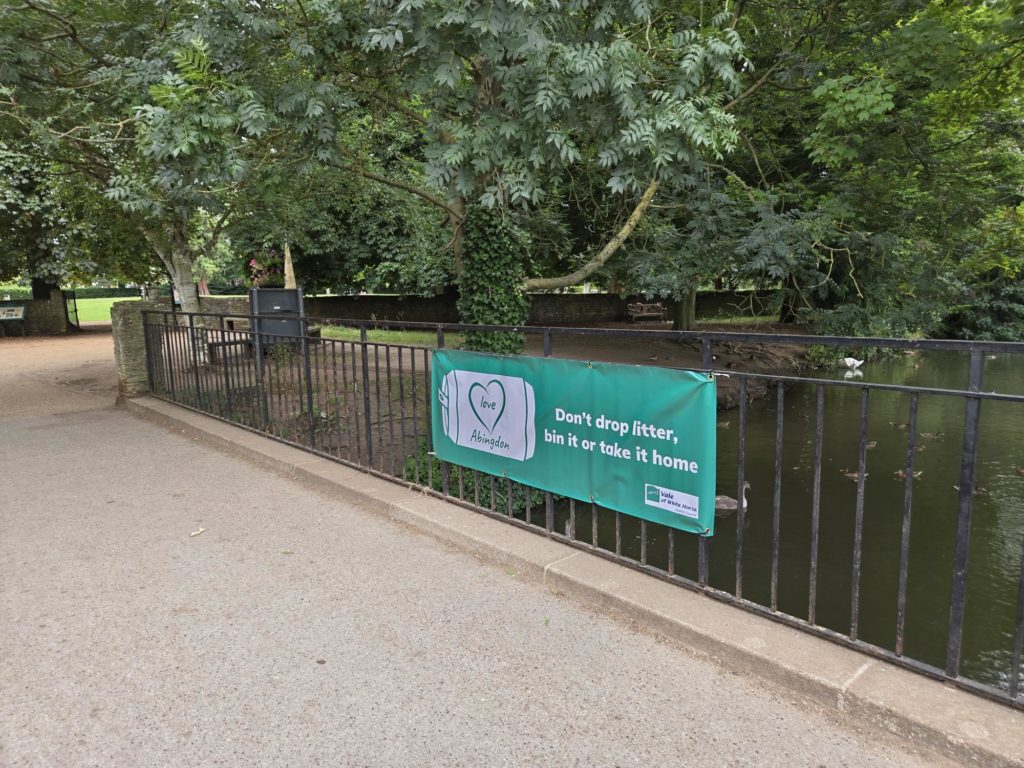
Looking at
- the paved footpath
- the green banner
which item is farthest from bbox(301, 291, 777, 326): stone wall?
the paved footpath

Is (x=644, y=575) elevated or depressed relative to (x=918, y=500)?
elevated

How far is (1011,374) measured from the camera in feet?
65.6

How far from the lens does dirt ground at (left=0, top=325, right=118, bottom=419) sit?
10156mm

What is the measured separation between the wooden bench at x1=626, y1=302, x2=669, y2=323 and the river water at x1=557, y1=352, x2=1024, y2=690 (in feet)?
43.5

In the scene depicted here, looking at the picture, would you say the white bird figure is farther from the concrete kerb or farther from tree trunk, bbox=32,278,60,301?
tree trunk, bbox=32,278,60,301

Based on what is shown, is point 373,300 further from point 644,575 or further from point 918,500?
point 644,575

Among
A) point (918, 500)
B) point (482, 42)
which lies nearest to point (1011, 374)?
point (918, 500)

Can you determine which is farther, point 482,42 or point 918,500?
point 918,500

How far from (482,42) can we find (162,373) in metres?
6.94

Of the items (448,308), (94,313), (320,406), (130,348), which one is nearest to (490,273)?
(320,406)

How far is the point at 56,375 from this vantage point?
13828 mm

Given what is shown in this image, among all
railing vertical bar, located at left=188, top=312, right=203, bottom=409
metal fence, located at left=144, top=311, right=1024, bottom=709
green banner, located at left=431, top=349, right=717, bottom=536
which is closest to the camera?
metal fence, located at left=144, top=311, right=1024, bottom=709

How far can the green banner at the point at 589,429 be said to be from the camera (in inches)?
129

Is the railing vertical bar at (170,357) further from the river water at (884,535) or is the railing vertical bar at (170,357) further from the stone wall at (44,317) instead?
the stone wall at (44,317)
